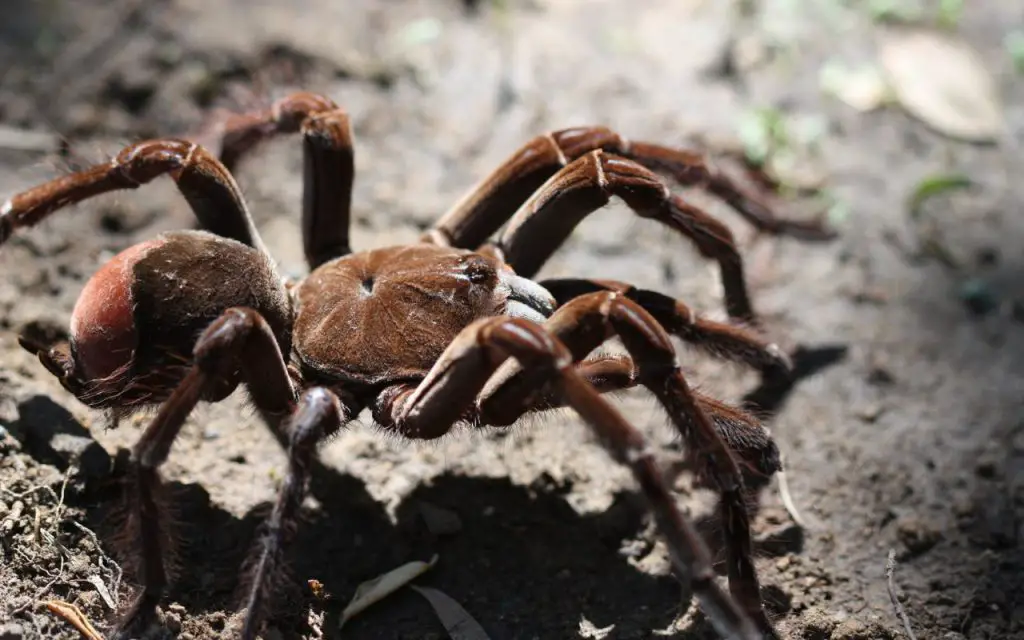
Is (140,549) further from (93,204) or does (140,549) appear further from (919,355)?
(919,355)

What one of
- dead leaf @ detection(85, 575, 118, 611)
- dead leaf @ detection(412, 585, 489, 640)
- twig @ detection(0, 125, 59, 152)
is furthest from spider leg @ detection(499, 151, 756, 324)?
twig @ detection(0, 125, 59, 152)

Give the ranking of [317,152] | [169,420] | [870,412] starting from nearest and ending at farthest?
[169,420] → [317,152] → [870,412]

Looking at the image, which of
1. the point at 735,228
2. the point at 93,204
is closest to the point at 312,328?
the point at 93,204

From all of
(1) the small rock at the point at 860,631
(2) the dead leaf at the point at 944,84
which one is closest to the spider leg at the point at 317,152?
(1) the small rock at the point at 860,631

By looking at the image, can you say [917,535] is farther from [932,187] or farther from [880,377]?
[932,187]

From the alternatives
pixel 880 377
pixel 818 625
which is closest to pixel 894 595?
pixel 818 625

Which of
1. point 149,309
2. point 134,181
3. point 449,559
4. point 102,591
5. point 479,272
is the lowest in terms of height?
point 449,559

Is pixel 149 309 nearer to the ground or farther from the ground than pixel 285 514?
farther from the ground

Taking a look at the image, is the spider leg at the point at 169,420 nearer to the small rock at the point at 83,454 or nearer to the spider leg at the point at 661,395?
the small rock at the point at 83,454
